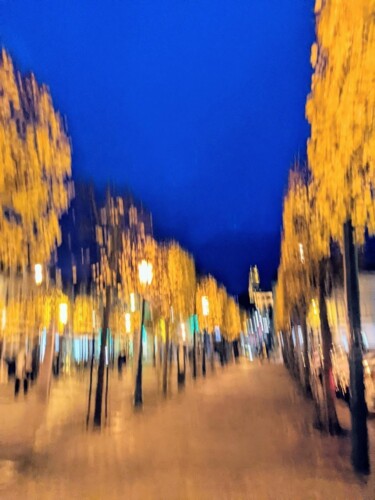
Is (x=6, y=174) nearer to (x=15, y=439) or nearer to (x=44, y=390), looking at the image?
(x=15, y=439)

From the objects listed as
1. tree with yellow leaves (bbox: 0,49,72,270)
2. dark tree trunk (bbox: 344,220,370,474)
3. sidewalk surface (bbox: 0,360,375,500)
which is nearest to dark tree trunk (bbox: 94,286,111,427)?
sidewalk surface (bbox: 0,360,375,500)

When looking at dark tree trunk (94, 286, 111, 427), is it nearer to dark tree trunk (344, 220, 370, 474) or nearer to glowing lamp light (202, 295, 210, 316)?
dark tree trunk (344, 220, 370, 474)

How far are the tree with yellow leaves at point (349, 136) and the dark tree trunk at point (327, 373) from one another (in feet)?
10.1

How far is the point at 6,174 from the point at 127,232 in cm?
1037

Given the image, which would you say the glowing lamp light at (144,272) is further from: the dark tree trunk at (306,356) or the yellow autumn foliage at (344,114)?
the yellow autumn foliage at (344,114)

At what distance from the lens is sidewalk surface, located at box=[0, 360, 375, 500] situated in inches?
281

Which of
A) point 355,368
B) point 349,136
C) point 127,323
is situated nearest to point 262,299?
point 127,323

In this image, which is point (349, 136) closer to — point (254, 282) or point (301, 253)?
point (301, 253)

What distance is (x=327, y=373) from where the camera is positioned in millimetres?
11172

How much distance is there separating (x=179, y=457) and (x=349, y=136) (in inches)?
233

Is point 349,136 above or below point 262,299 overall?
below

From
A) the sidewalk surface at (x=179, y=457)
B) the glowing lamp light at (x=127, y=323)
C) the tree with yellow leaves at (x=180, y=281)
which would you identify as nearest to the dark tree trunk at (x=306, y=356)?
the sidewalk surface at (x=179, y=457)

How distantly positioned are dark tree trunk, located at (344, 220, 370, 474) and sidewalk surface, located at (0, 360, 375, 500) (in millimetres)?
317

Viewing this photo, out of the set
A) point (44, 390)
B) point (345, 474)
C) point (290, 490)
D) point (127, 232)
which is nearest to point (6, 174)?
point (290, 490)
